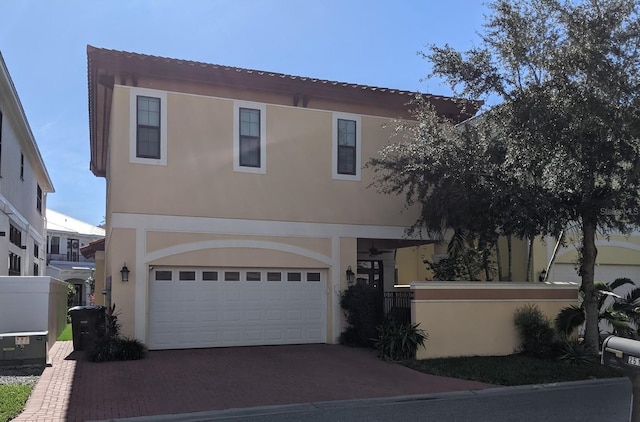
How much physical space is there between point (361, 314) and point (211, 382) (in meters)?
5.19

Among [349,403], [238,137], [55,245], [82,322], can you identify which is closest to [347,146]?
[238,137]

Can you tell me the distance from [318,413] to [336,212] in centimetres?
773

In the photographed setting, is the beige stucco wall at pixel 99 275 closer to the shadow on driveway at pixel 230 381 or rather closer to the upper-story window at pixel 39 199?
the upper-story window at pixel 39 199

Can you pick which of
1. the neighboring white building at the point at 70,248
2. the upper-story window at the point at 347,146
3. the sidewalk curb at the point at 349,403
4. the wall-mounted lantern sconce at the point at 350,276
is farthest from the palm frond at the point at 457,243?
the neighboring white building at the point at 70,248

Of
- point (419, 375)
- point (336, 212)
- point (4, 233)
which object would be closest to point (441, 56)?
point (336, 212)

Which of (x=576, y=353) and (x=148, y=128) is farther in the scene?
(x=148, y=128)

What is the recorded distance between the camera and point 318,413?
27.2 ft

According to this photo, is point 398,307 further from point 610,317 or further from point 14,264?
point 14,264

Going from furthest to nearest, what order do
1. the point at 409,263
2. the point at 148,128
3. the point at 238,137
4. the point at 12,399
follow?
the point at 409,263
the point at 238,137
the point at 148,128
the point at 12,399

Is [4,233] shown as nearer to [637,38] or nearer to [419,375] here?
[419,375]

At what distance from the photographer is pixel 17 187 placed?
1958 centimetres

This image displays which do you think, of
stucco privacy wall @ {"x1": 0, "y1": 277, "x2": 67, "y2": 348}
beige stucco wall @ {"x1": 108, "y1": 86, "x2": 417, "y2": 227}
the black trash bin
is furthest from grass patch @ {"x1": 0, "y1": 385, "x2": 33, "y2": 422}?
beige stucco wall @ {"x1": 108, "y1": 86, "x2": 417, "y2": 227}

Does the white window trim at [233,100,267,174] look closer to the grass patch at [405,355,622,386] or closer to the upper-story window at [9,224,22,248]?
the grass patch at [405,355,622,386]

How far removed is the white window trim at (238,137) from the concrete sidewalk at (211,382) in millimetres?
4563
